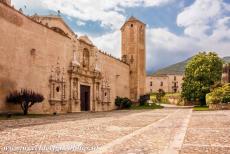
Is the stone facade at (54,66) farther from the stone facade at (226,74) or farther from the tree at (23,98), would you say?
the stone facade at (226,74)

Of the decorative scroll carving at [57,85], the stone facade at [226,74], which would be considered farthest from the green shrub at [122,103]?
the decorative scroll carving at [57,85]

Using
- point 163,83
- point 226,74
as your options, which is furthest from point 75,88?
point 163,83

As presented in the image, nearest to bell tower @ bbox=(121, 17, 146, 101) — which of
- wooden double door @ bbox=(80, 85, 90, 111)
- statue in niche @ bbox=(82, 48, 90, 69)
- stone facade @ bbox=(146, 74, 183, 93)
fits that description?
statue in niche @ bbox=(82, 48, 90, 69)

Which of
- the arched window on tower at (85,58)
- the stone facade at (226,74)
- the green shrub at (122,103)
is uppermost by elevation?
the arched window on tower at (85,58)

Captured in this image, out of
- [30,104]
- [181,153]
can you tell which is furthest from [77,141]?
[30,104]

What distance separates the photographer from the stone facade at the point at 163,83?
102 meters

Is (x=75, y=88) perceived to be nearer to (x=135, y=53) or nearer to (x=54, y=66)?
(x=54, y=66)

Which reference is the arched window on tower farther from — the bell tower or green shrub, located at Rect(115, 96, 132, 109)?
the bell tower

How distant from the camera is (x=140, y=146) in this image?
6.49 metres

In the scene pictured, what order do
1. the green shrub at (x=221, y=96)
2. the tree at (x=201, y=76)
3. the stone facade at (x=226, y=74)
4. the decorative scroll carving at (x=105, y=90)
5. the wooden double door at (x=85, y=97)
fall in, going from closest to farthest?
the green shrub at (x=221, y=96) < the wooden double door at (x=85, y=97) < the decorative scroll carving at (x=105, y=90) < the stone facade at (x=226, y=74) < the tree at (x=201, y=76)

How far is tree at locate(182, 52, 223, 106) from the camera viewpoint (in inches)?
1635

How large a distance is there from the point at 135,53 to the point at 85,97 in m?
14.7

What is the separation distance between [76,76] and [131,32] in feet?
58.7

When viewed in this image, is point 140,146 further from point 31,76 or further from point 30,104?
point 31,76
